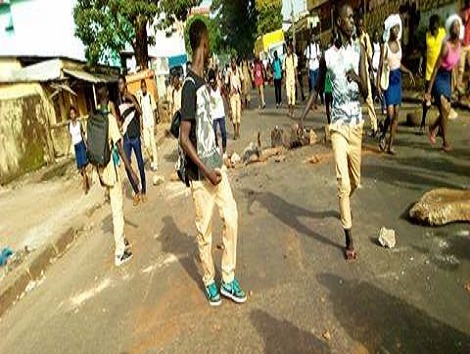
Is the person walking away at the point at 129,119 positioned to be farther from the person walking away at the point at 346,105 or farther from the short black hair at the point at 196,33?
the short black hair at the point at 196,33

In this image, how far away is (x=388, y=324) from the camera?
3.86 meters

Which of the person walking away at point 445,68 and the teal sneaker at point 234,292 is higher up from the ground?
the person walking away at point 445,68

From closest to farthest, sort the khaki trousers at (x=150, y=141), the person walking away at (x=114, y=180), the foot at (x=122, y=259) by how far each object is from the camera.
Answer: the person walking away at (x=114, y=180)
the foot at (x=122, y=259)
the khaki trousers at (x=150, y=141)

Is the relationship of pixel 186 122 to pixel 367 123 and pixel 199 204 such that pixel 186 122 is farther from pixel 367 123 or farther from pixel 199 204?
pixel 367 123

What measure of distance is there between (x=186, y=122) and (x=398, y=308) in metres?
2.10

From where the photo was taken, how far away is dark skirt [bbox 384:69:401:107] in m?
8.52

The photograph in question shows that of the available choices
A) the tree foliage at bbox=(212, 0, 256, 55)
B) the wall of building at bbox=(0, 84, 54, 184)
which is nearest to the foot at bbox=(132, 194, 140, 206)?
the wall of building at bbox=(0, 84, 54, 184)

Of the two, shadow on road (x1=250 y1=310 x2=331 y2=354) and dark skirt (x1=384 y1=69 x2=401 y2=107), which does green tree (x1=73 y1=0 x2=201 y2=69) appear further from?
shadow on road (x1=250 y1=310 x2=331 y2=354)

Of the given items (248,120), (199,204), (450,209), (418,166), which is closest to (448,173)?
(418,166)

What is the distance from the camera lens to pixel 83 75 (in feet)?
68.2

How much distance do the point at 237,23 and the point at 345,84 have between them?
5956 cm

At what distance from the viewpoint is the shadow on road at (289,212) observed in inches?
235

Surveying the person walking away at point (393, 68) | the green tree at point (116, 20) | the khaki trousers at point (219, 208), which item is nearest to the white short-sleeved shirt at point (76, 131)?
the person walking away at point (393, 68)

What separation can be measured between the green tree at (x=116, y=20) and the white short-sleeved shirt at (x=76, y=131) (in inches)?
417
